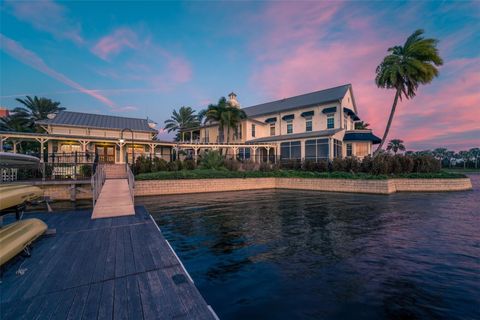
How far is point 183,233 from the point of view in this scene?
25.5 ft

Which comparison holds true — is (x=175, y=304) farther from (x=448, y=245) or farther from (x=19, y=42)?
(x=19, y=42)

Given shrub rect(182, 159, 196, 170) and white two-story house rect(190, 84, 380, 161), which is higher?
white two-story house rect(190, 84, 380, 161)

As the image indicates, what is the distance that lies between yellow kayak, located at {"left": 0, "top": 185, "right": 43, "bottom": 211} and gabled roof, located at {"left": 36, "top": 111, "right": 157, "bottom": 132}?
2407cm

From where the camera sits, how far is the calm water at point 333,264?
3.63 metres

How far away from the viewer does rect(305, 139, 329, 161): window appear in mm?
26047

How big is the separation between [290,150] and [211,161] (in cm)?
1202

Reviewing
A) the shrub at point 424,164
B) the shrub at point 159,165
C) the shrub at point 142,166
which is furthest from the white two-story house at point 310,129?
the shrub at point 142,166

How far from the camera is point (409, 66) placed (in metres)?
25.7

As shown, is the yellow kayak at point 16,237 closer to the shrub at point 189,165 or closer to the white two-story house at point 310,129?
the shrub at point 189,165

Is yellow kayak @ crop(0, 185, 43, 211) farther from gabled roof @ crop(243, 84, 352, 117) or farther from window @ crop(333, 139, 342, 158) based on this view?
gabled roof @ crop(243, 84, 352, 117)

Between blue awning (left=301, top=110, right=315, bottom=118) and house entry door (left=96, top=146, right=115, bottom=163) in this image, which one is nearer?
house entry door (left=96, top=146, right=115, bottom=163)

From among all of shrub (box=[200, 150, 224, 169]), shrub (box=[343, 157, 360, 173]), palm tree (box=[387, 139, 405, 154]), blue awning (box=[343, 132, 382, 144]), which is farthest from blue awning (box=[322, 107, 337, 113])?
palm tree (box=[387, 139, 405, 154])

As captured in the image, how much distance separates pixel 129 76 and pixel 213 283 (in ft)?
74.4

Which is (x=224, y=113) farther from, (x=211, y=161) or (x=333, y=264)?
(x=333, y=264)
